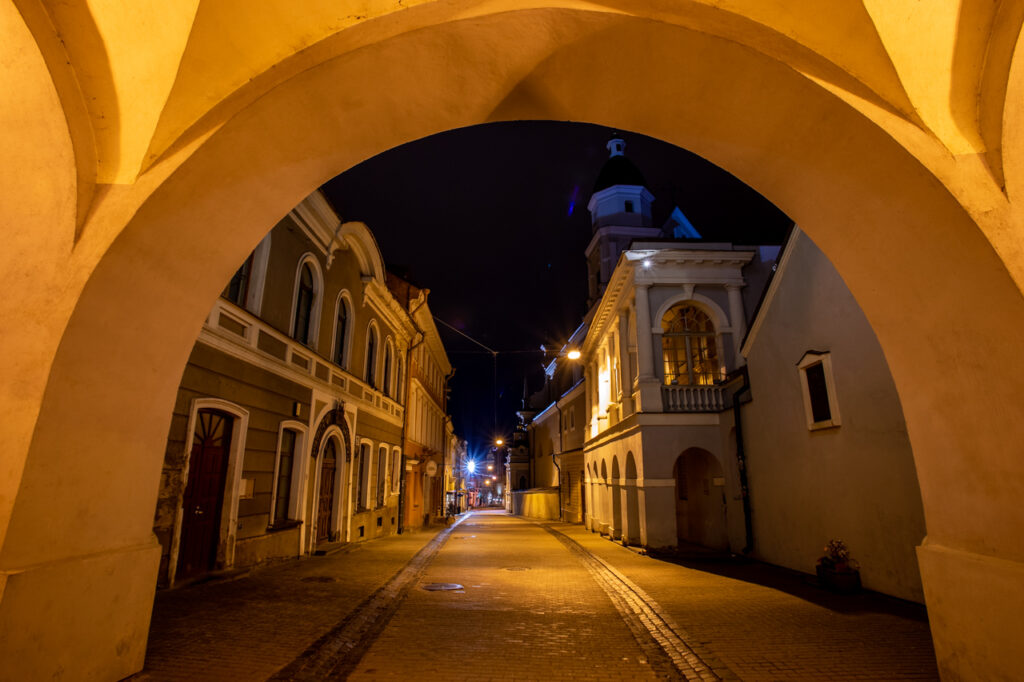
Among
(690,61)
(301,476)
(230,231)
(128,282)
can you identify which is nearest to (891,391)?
(690,61)

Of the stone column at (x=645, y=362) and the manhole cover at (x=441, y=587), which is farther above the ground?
the stone column at (x=645, y=362)

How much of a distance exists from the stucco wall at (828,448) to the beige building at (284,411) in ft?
31.4

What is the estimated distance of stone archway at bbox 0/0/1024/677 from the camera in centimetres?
300

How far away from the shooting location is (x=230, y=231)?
417cm

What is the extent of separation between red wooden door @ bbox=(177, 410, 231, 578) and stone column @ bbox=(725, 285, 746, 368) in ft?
44.9

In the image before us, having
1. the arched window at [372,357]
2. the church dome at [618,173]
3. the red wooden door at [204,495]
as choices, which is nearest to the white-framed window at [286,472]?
Answer: the red wooden door at [204,495]

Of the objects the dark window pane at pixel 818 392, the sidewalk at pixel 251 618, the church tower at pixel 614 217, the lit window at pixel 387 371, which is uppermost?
the church tower at pixel 614 217

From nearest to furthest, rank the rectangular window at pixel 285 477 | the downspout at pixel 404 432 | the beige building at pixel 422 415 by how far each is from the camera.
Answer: the rectangular window at pixel 285 477 < the downspout at pixel 404 432 < the beige building at pixel 422 415

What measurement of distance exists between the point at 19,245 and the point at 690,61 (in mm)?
4327

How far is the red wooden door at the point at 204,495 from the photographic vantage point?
25.1ft

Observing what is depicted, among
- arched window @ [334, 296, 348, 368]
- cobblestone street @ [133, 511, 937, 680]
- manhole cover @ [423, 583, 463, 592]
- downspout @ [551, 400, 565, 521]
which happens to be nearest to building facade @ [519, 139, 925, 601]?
Result: cobblestone street @ [133, 511, 937, 680]

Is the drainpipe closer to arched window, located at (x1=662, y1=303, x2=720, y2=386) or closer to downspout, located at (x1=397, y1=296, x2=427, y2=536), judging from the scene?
arched window, located at (x1=662, y1=303, x2=720, y2=386)

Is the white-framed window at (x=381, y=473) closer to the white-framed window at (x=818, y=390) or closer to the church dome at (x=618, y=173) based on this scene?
the white-framed window at (x=818, y=390)

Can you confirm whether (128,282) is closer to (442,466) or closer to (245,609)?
(245,609)
